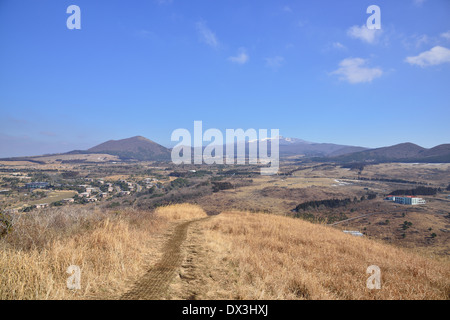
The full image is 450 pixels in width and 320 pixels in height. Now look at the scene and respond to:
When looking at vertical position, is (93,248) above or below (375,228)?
above

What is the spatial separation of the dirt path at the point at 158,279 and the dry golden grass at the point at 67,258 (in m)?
0.24

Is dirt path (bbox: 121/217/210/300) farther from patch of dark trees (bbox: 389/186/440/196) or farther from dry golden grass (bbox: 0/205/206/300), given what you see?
patch of dark trees (bbox: 389/186/440/196)

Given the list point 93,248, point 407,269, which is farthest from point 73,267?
point 407,269

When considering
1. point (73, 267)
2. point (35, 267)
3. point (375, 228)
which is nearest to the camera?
point (35, 267)

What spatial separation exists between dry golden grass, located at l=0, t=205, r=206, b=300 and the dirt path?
0.24m

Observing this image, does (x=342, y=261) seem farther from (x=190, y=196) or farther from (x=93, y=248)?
(x=190, y=196)

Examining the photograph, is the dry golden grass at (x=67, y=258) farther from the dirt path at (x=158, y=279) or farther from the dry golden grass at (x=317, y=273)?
the dry golden grass at (x=317, y=273)

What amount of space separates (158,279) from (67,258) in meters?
2.05

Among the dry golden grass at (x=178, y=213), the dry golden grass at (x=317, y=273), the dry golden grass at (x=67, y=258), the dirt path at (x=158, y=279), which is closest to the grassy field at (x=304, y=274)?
the dry golden grass at (x=317, y=273)

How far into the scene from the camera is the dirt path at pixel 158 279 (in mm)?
3904

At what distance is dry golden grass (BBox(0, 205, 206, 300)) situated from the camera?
11.8 ft

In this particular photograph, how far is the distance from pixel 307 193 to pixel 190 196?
99.3 ft

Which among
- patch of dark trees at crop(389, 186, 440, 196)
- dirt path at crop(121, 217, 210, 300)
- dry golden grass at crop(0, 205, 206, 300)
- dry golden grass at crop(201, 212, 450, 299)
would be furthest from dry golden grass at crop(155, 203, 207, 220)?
patch of dark trees at crop(389, 186, 440, 196)
